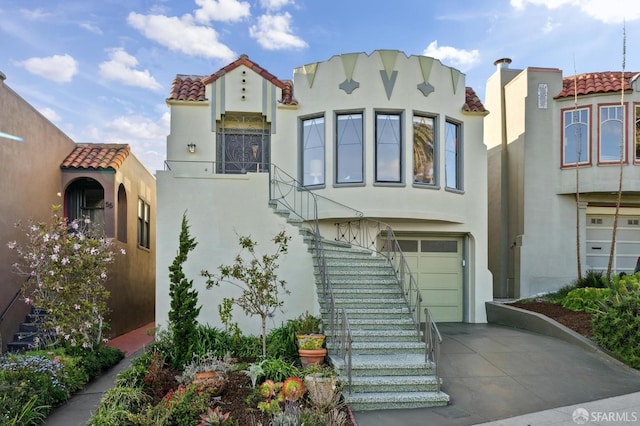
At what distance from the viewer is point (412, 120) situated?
11.6 meters

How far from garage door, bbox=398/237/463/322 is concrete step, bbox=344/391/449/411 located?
6.39 metres

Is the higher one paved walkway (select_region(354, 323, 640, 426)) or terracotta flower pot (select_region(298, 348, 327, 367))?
terracotta flower pot (select_region(298, 348, 327, 367))

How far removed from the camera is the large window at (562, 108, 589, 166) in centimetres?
1341

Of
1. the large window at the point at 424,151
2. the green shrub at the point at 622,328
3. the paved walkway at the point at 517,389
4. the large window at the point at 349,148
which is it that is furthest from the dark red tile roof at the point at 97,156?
the green shrub at the point at 622,328

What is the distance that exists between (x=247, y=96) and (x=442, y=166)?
540cm

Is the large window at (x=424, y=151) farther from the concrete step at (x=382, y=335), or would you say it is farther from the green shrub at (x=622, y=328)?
the green shrub at (x=622, y=328)

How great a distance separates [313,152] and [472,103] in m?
4.71

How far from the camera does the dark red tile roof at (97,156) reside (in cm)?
1224

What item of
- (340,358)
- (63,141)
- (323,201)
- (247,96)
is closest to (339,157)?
(323,201)

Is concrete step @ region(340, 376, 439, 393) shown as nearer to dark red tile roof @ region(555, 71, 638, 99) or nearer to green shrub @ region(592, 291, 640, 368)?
green shrub @ region(592, 291, 640, 368)

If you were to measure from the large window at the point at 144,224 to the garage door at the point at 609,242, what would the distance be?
14997mm

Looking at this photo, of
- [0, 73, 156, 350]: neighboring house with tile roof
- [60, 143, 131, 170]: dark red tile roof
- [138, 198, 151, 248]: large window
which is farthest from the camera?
[138, 198, 151, 248]: large window

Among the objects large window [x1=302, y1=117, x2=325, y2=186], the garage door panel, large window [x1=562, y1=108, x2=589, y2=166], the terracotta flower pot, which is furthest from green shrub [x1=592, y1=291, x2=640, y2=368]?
large window [x1=302, y1=117, x2=325, y2=186]

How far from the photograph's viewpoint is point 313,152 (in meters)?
11.8
